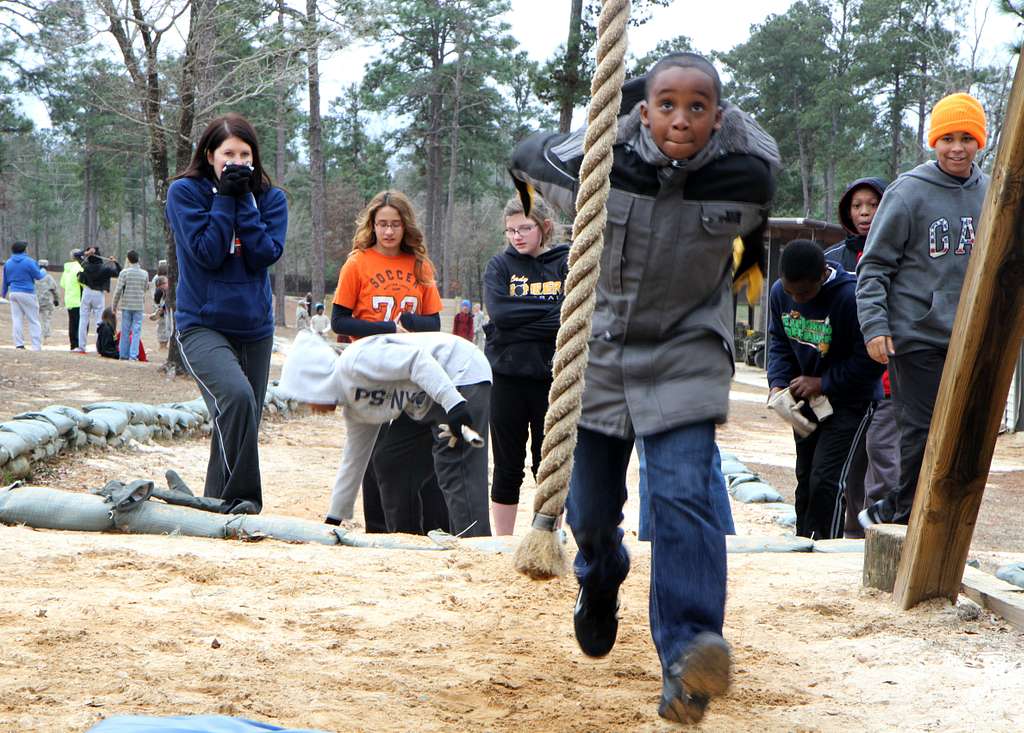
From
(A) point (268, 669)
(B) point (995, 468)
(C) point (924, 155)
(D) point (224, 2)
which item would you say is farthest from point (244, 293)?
(C) point (924, 155)

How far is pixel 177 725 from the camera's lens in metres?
2.04

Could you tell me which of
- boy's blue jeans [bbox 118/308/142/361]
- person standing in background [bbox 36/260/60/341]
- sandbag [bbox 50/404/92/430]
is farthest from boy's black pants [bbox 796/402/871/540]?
person standing in background [bbox 36/260/60/341]

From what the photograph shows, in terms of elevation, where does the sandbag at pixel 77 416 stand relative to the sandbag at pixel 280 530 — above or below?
above

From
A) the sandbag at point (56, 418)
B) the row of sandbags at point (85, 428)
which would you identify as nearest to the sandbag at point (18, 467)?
the row of sandbags at point (85, 428)

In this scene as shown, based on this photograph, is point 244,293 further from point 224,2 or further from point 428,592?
point 224,2

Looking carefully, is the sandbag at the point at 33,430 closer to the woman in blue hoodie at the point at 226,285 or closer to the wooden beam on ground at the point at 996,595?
the woman in blue hoodie at the point at 226,285

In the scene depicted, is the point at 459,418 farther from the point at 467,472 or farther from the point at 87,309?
the point at 87,309

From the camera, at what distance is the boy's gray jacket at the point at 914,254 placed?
4945 mm

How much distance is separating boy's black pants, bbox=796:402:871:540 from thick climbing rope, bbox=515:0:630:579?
3.24 m

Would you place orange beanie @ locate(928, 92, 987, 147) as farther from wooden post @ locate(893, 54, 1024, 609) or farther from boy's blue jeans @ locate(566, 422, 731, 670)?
boy's blue jeans @ locate(566, 422, 731, 670)

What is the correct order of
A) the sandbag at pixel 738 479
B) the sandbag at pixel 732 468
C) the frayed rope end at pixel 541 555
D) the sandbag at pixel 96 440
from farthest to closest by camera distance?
1. the sandbag at pixel 732 468
2. the sandbag at pixel 738 479
3. the sandbag at pixel 96 440
4. the frayed rope end at pixel 541 555

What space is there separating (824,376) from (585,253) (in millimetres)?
3279

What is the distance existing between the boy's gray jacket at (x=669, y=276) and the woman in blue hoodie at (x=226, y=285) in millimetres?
2869

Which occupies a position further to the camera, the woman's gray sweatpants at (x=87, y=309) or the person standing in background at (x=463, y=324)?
the person standing in background at (x=463, y=324)
